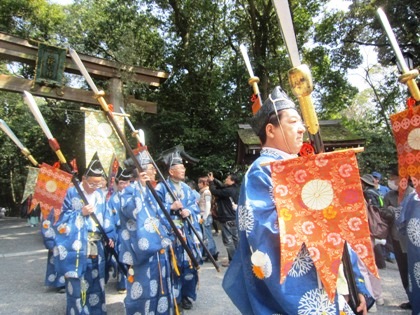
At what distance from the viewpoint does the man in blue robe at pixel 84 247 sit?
4.05 metres

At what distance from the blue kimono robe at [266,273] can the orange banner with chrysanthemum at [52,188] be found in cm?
310

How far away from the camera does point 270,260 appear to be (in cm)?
161

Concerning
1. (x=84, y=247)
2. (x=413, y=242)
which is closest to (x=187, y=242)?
(x=84, y=247)

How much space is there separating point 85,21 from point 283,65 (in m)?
8.03

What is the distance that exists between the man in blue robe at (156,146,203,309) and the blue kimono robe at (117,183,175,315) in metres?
0.35

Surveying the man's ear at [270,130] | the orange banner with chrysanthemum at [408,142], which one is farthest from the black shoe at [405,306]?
the man's ear at [270,130]

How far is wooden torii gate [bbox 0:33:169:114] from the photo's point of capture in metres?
8.44

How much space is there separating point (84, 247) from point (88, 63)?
6712 mm

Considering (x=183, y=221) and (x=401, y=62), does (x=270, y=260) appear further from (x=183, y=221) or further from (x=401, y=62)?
(x=183, y=221)

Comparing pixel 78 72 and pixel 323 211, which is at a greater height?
pixel 78 72

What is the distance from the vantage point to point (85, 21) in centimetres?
1480

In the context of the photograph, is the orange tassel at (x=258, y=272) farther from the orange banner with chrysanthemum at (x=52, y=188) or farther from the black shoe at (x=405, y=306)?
the black shoe at (x=405, y=306)

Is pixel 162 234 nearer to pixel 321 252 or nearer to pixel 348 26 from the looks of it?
pixel 321 252

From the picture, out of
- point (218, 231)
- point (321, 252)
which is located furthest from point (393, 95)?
point (321, 252)
